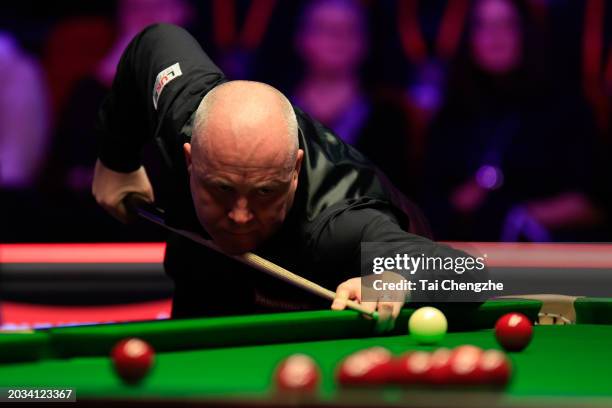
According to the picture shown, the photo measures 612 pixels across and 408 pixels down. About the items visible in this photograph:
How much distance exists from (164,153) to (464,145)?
340 cm

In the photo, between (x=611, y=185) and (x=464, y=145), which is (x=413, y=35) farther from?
(x=611, y=185)

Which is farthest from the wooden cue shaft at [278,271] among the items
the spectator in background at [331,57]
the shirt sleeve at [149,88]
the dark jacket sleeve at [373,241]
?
the spectator in background at [331,57]

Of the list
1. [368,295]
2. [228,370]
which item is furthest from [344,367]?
[368,295]

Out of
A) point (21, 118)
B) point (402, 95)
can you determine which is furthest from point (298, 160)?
point (21, 118)

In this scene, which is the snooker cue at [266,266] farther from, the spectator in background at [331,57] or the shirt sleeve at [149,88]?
the spectator in background at [331,57]

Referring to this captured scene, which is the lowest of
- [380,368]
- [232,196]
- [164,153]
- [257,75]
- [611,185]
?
[380,368]

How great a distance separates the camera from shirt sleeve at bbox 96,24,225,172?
332 cm

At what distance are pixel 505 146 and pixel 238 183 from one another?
12.3 feet

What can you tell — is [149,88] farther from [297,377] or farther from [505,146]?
[505,146]

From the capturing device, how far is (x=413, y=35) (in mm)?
6727

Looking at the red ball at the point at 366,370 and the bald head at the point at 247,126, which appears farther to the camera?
the bald head at the point at 247,126

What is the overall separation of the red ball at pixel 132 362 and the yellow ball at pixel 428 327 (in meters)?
0.73

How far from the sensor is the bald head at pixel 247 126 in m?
2.82

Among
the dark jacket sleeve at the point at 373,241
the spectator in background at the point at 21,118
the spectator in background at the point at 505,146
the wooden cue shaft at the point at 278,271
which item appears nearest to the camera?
the wooden cue shaft at the point at 278,271
